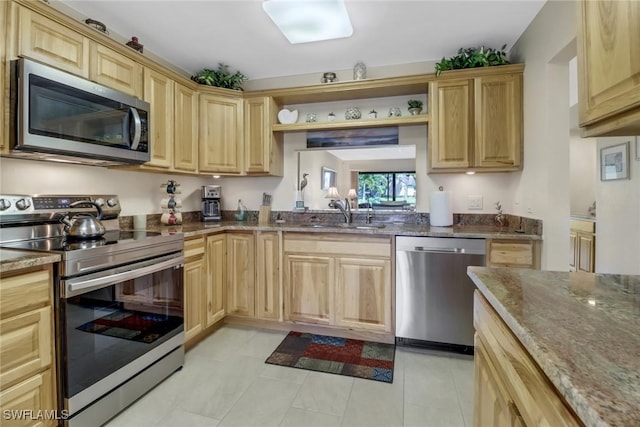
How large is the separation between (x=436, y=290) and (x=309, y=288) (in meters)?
1.02

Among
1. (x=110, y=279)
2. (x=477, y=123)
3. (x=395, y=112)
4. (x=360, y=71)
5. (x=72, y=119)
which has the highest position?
(x=360, y=71)

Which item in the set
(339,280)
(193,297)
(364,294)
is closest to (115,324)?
(193,297)

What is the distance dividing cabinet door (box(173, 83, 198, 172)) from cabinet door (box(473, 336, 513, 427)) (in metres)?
2.53

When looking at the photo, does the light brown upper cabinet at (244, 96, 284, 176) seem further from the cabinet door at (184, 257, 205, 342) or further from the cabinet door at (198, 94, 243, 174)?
the cabinet door at (184, 257, 205, 342)

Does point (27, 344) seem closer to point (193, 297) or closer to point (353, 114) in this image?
point (193, 297)

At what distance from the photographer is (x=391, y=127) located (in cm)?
302

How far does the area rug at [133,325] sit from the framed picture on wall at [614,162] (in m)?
3.38

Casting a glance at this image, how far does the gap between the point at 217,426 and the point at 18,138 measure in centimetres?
175

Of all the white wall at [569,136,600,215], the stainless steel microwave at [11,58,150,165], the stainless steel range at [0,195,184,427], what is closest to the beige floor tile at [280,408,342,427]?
the stainless steel range at [0,195,184,427]

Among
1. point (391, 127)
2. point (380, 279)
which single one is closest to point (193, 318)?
point (380, 279)

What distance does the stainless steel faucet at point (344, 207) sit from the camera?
3074 mm

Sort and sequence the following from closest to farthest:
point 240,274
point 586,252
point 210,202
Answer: point 240,274
point 210,202
point 586,252

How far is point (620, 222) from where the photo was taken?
2279 millimetres

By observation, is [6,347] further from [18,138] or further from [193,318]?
[193,318]
